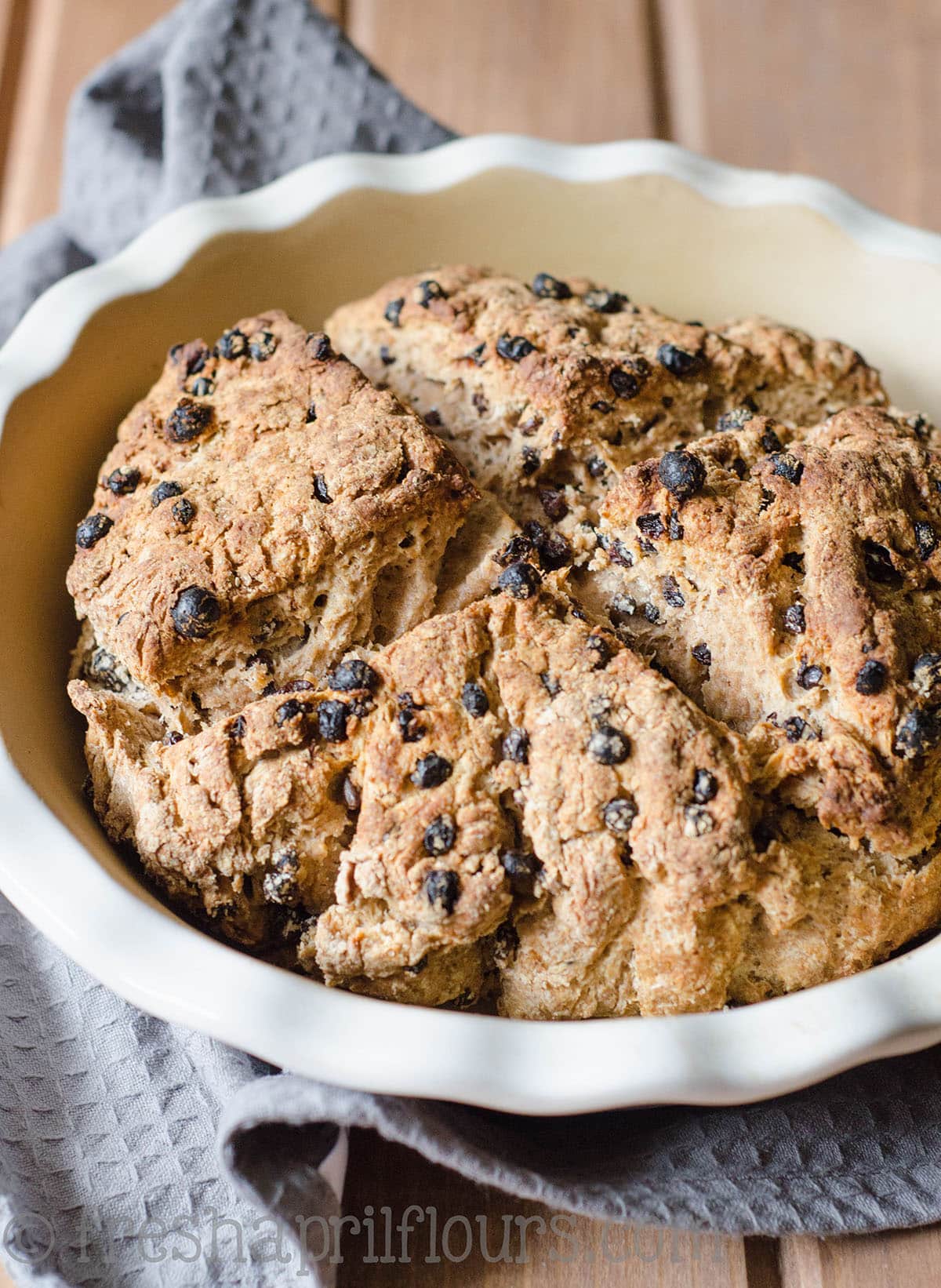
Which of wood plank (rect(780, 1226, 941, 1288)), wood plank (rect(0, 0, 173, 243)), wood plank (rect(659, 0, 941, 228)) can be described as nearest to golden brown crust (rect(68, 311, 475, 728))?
wood plank (rect(780, 1226, 941, 1288))

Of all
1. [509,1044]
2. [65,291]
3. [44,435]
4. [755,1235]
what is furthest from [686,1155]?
[65,291]

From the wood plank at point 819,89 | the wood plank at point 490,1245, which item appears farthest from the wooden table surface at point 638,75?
the wood plank at point 490,1245

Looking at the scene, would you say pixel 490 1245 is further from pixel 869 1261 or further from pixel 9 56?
pixel 9 56

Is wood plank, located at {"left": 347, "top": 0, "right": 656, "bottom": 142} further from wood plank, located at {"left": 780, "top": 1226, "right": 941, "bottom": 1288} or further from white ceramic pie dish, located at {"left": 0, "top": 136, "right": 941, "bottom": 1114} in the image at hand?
wood plank, located at {"left": 780, "top": 1226, "right": 941, "bottom": 1288}

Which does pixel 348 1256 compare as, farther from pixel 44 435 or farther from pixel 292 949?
pixel 44 435

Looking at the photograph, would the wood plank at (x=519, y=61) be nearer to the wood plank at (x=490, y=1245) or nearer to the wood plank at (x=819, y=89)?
the wood plank at (x=819, y=89)

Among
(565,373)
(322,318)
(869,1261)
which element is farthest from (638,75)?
(869,1261)
